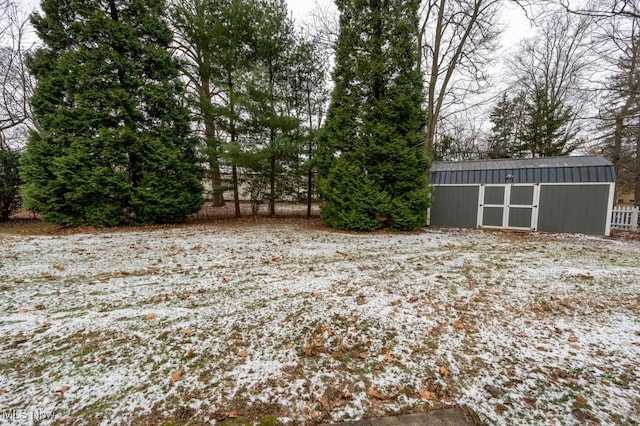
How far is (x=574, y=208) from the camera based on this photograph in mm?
8484

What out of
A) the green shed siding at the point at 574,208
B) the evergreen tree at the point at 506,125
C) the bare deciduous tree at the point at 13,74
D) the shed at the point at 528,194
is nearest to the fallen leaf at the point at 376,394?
the shed at the point at 528,194

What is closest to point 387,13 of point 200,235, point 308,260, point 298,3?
point 298,3

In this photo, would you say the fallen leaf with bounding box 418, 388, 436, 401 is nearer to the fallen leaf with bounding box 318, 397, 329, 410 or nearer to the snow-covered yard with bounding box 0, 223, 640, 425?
the snow-covered yard with bounding box 0, 223, 640, 425

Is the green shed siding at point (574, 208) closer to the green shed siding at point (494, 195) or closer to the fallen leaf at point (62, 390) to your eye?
the green shed siding at point (494, 195)

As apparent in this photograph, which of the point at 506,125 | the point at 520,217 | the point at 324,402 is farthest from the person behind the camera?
the point at 506,125

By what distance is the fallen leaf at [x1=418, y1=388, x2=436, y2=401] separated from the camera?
1.76 m

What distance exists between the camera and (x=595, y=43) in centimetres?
850

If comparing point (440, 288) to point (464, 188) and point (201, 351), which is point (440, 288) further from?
point (464, 188)

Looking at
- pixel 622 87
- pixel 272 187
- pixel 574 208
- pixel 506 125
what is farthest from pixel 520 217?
pixel 506 125

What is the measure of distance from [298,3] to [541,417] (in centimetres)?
1489

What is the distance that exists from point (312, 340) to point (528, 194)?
1013cm

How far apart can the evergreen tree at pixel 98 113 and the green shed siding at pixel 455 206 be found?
10225 mm

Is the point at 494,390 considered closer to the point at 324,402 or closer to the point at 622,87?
the point at 324,402

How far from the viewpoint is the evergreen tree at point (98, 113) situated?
806 centimetres
